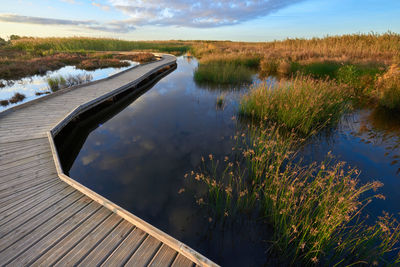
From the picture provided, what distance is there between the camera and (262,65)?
14.8 meters

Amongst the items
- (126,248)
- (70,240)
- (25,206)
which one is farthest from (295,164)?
(25,206)

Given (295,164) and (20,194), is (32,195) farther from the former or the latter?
(295,164)

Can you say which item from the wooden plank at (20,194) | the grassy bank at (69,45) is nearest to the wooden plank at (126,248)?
the wooden plank at (20,194)

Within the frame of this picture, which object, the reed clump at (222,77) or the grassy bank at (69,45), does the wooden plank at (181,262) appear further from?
the grassy bank at (69,45)

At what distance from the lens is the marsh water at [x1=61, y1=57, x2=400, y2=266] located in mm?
2955

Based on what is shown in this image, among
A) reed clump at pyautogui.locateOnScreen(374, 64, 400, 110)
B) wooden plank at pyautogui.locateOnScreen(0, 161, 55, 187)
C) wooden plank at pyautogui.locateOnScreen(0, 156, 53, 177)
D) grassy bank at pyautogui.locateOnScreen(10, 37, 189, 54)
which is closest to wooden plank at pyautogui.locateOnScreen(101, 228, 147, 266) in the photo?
wooden plank at pyautogui.locateOnScreen(0, 161, 55, 187)

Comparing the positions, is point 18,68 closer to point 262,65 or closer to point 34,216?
point 34,216

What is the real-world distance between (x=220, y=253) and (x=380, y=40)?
21.6 m

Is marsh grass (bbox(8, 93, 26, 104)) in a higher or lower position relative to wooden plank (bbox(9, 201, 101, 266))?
higher

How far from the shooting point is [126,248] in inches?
85.7

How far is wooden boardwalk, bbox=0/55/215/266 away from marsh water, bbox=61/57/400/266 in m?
0.75

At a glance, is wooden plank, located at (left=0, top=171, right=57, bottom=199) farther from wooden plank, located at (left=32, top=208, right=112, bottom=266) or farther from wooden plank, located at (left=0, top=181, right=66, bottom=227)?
wooden plank, located at (left=32, top=208, right=112, bottom=266)

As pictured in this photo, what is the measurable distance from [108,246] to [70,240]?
20.7 inches

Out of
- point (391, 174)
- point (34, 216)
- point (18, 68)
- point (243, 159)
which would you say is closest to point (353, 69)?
point (391, 174)
